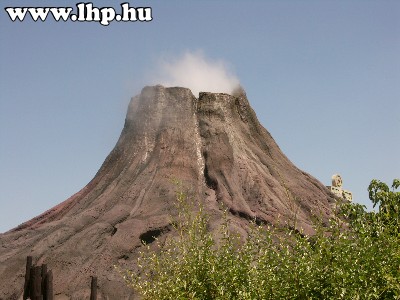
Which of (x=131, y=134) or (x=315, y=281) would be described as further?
(x=131, y=134)

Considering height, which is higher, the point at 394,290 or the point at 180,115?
the point at 180,115

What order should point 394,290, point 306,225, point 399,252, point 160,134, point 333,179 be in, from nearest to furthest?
1. point 394,290
2. point 399,252
3. point 306,225
4. point 160,134
5. point 333,179

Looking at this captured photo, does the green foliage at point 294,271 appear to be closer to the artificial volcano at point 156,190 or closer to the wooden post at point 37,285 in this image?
the wooden post at point 37,285

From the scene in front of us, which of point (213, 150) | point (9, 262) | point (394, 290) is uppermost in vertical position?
point (213, 150)

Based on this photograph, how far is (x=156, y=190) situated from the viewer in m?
38.1

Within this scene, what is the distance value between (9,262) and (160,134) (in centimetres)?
1302

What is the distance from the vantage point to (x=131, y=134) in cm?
4419

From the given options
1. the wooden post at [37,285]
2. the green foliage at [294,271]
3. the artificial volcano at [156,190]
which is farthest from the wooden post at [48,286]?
the green foliage at [294,271]

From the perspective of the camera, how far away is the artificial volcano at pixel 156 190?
3359 centimetres

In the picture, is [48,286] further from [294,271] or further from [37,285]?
[294,271]

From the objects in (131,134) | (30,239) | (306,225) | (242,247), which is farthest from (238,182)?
(242,247)

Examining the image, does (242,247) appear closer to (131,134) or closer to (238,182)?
(238,182)

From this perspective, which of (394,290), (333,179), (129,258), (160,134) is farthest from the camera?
(333,179)

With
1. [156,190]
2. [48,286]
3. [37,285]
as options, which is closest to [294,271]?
[37,285]
